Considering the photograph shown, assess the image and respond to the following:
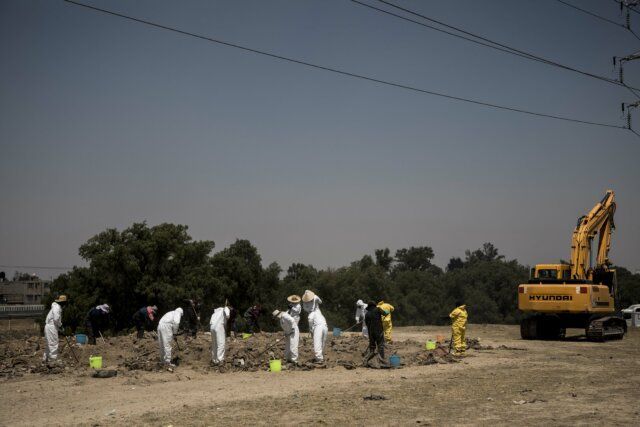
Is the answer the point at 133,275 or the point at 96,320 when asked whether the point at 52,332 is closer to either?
the point at 96,320

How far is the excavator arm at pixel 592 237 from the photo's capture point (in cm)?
2512

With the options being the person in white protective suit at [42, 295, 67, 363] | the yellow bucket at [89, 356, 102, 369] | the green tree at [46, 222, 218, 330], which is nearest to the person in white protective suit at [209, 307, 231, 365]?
the yellow bucket at [89, 356, 102, 369]

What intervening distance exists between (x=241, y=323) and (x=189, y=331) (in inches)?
1294

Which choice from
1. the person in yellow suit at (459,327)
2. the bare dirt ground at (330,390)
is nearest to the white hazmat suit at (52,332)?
the bare dirt ground at (330,390)

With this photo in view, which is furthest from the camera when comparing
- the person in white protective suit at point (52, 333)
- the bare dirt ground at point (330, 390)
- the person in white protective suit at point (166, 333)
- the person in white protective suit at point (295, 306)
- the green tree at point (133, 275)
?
the green tree at point (133, 275)

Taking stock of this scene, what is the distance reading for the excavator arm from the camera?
2512 centimetres

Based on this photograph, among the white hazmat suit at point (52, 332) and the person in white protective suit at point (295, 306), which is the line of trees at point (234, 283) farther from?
the white hazmat suit at point (52, 332)

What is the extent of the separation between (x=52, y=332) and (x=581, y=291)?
56.8ft

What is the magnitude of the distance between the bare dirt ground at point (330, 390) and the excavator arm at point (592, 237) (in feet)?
16.5

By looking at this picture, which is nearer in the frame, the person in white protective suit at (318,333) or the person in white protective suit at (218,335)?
the person in white protective suit at (218,335)

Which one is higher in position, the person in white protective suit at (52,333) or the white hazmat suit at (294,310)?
the white hazmat suit at (294,310)

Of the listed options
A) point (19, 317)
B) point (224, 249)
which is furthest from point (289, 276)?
point (19, 317)

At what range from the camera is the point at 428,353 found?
19.2 metres

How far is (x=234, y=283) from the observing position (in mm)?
54594
